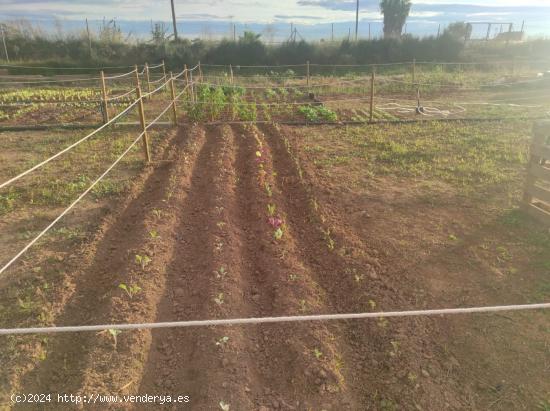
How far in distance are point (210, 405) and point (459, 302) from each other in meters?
2.78

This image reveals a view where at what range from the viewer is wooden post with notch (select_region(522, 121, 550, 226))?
5.92 m

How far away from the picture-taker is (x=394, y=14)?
35.9 m

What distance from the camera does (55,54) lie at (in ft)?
88.9

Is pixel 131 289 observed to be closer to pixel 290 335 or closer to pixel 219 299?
pixel 219 299

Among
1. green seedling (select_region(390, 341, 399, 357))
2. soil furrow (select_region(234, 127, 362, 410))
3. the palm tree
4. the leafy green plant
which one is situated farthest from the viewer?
the palm tree

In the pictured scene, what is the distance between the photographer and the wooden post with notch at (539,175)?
5.92 meters

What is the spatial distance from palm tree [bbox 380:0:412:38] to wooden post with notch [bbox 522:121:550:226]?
107 ft

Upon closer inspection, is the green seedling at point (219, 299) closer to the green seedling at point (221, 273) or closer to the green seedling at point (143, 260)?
the green seedling at point (221, 273)

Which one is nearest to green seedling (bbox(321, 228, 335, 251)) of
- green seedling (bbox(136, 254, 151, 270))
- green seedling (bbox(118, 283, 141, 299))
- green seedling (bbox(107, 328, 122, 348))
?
green seedling (bbox(136, 254, 151, 270))

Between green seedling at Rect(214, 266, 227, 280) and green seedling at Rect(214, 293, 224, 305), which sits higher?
green seedling at Rect(214, 266, 227, 280)

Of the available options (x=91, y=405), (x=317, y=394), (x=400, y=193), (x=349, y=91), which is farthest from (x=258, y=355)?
(x=349, y=91)

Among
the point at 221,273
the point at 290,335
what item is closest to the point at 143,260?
the point at 221,273

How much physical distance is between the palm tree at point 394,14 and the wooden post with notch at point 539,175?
1287 inches

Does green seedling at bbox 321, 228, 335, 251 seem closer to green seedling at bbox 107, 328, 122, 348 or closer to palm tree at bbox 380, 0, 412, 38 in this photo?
green seedling at bbox 107, 328, 122, 348
